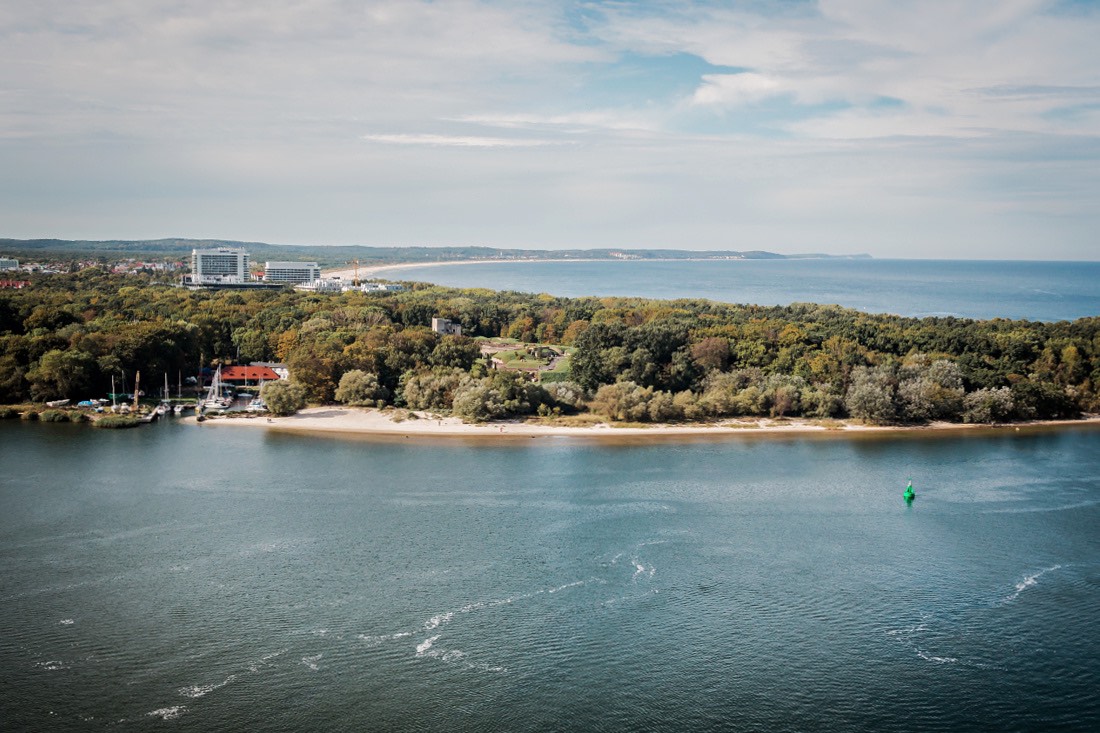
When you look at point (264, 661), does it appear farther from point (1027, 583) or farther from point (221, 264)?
point (221, 264)

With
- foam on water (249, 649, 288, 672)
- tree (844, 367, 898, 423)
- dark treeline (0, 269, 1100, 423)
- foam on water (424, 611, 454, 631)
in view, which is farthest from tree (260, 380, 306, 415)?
tree (844, 367, 898, 423)

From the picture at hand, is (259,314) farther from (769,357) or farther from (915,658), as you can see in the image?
(915,658)

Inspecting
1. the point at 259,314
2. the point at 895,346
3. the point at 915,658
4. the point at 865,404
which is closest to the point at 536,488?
the point at 915,658

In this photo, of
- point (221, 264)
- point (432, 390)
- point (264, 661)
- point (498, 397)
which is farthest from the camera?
point (221, 264)

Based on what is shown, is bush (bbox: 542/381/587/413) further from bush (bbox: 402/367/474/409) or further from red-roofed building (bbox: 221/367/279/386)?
red-roofed building (bbox: 221/367/279/386)

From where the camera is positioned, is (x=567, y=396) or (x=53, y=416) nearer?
(x=53, y=416)

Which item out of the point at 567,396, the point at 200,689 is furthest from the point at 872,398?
the point at 200,689
